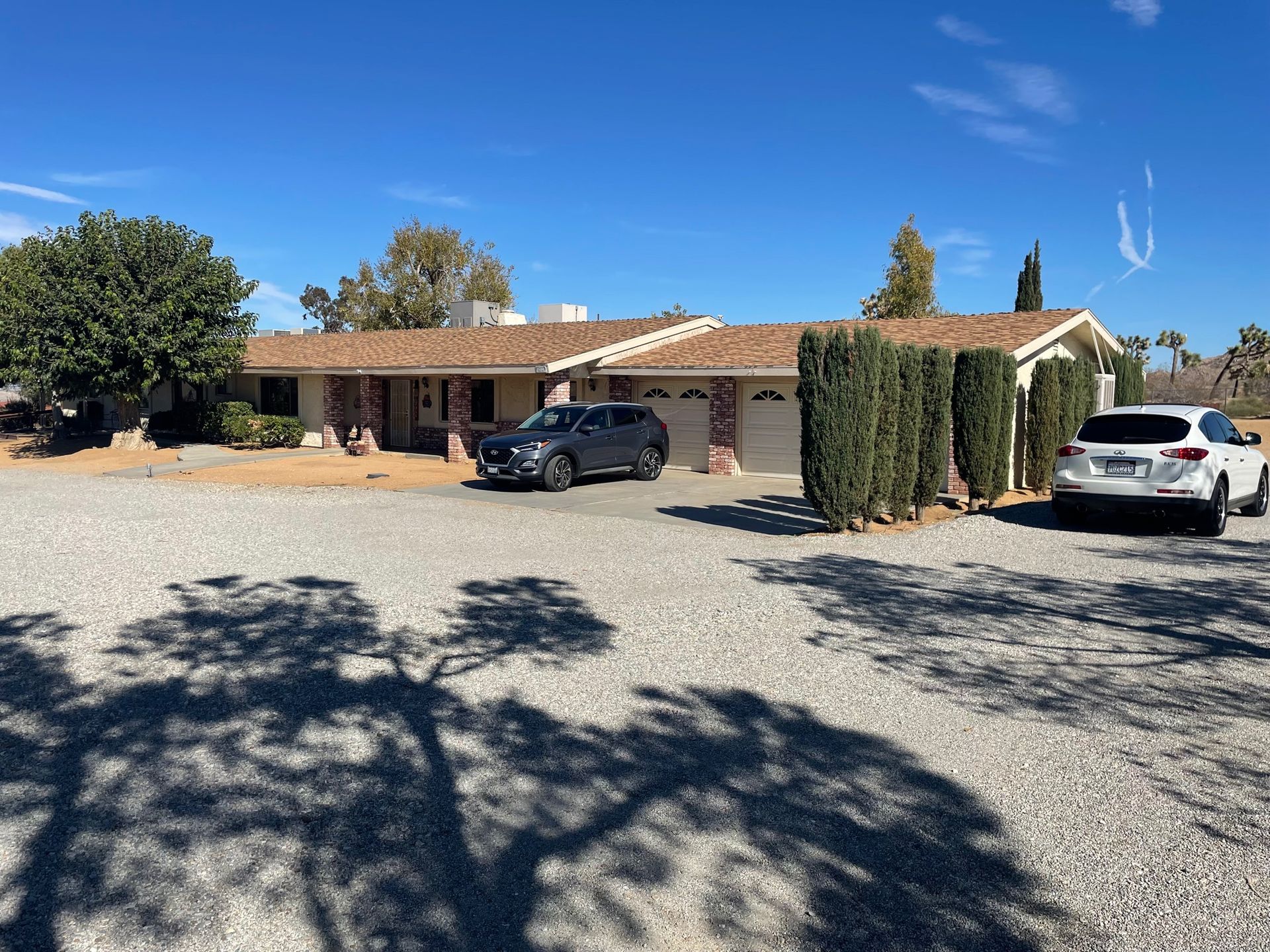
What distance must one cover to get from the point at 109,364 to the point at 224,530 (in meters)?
14.1

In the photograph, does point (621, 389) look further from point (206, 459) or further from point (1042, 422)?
point (206, 459)

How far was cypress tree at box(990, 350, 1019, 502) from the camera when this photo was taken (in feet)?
48.2

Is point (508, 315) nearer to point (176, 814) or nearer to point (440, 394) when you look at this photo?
point (440, 394)

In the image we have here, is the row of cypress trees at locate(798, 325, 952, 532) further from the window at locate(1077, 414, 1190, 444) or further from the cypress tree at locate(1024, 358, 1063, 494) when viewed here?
the cypress tree at locate(1024, 358, 1063, 494)

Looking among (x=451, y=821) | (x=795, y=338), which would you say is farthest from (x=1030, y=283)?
(x=451, y=821)

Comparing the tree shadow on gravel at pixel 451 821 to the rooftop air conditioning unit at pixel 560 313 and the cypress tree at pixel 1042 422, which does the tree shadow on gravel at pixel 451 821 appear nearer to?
the cypress tree at pixel 1042 422

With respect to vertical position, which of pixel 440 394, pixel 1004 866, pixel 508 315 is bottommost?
pixel 1004 866

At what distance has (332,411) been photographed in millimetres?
27906

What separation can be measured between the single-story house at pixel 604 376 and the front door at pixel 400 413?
0.13ft

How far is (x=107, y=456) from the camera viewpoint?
24594 mm

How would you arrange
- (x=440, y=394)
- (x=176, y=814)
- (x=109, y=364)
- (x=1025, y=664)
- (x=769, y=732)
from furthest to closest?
(x=440, y=394)
(x=109, y=364)
(x=1025, y=664)
(x=769, y=732)
(x=176, y=814)

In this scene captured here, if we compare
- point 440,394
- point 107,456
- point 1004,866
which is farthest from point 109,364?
point 1004,866

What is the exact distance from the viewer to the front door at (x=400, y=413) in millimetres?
28219

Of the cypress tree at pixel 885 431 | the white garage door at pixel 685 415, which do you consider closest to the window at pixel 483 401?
the white garage door at pixel 685 415
